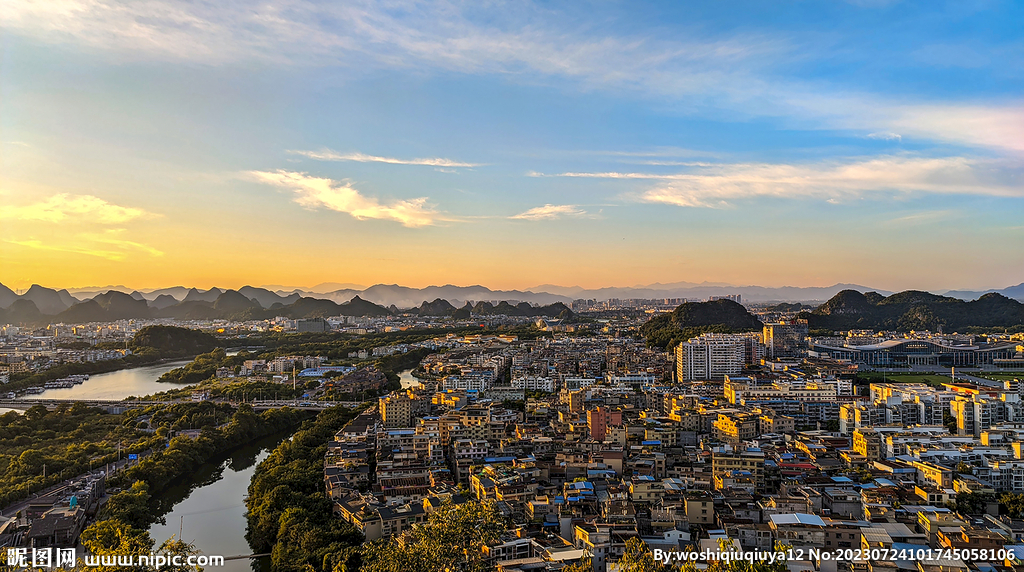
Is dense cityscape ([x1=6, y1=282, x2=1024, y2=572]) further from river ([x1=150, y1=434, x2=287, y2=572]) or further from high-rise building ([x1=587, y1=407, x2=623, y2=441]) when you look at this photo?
river ([x1=150, y1=434, x2=287, y2=572])

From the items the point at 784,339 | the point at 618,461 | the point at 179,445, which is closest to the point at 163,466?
the point at 179,445

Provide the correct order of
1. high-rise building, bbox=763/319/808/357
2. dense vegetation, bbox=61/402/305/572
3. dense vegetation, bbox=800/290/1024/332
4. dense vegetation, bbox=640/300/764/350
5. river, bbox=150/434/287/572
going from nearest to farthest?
dense vegetation, bbox=61/402/305/572, river, bbox=150/434/287/572, high-rise building, bbox=763/319/808/357, dense vegetation, bbox=640/300/764/350, dense vegetation, bbox=800/290/1024/332

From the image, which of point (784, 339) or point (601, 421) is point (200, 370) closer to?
point (601, 421)

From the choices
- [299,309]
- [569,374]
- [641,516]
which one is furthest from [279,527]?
[299,309]

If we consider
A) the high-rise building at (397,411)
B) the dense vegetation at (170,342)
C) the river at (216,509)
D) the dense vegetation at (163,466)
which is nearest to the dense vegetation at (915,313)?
the high-rise building at (397,411)

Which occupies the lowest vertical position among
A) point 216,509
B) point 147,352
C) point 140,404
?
point 216,509

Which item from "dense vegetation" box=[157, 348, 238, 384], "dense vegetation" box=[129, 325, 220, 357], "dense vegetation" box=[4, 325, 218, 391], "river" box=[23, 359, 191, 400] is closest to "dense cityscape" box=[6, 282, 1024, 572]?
"dense vegetation" box=[4, 325, 218, 391]
